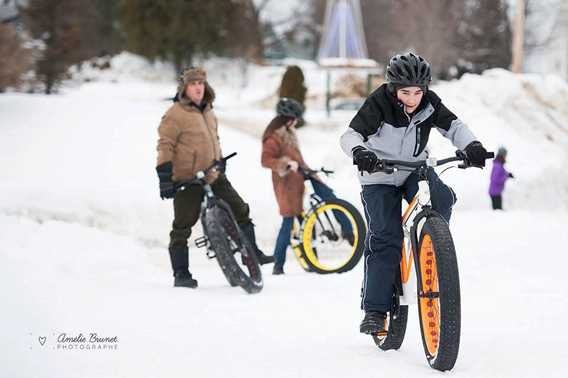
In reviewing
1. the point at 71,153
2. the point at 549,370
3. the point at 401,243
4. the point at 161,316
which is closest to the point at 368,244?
the point at 401,243

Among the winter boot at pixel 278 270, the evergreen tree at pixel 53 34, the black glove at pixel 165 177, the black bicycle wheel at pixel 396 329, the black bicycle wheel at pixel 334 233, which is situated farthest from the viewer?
the evergreen tree at pixel 53 34

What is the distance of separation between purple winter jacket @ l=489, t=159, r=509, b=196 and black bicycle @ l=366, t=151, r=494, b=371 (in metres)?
10.0

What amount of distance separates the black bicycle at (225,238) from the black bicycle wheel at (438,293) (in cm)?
323

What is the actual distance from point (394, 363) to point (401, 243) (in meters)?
0.64

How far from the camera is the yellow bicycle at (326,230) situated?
8625 millimetres

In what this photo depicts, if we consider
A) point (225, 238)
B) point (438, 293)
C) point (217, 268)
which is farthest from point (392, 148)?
point (217, 268)

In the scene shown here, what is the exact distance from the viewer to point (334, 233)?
8.73m

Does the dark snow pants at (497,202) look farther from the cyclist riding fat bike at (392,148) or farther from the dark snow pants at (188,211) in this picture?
the cyclist riding fat bike at (392,148)

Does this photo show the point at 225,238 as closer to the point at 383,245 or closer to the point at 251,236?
the point at 251,236

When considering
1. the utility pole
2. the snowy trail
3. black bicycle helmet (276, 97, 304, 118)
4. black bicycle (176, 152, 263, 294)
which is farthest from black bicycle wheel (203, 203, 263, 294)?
the utility pole

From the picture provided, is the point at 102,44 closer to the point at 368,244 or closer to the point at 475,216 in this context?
the point at 475,216

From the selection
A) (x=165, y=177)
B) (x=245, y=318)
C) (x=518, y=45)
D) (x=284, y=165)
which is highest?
(x=518, y=45)

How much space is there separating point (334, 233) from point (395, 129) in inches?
169

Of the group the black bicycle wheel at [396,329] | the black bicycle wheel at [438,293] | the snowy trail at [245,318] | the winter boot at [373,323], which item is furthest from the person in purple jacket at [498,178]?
the black bicycle wheel at [438,293]
